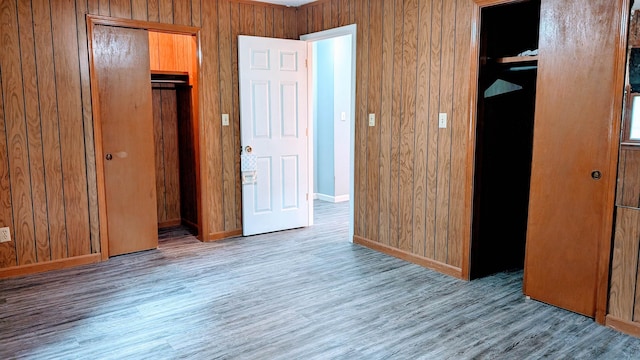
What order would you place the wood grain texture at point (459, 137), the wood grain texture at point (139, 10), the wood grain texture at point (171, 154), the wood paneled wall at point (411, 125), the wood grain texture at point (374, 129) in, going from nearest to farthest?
the wood grain texture at point (459, 137)
the wood paneled wall at point (411, 125)
the wood grain texture at point (139, 10)
the wood grain texture at point (374, 129)
the wood grain texture at point (171, 154)

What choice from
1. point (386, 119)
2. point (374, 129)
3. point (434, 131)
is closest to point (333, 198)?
point (374, 129)

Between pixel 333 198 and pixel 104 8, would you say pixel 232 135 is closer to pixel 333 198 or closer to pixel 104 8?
pixel 104 8

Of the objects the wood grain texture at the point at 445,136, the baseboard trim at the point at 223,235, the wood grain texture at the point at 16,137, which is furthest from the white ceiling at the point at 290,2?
the baseboard trim at the point at 223,235

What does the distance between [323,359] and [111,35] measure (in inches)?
129

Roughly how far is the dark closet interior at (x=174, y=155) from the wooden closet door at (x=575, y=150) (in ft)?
11.2

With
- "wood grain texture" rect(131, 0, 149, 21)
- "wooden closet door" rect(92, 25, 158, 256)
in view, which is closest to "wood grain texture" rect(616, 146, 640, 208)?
"wooden closet door" rect(92, 25, 158, 256)

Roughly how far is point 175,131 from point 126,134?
110 centimetres

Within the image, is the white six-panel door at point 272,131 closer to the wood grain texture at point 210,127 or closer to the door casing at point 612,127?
the wood grain texture at point 210,127

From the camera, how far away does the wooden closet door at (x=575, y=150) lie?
2.77 meters

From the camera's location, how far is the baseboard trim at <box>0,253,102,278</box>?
3744 millimetres

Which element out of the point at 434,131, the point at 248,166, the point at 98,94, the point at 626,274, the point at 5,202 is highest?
the point at 98,94

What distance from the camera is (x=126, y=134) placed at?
423 cm

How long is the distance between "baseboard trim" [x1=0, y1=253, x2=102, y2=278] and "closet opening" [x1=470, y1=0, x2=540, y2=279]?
3225 millimetres

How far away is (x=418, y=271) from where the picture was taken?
3.88 m
